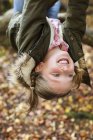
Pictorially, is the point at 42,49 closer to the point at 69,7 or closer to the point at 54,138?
the point at 69,7

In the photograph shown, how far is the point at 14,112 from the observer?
496cm

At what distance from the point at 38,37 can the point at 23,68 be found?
230mm

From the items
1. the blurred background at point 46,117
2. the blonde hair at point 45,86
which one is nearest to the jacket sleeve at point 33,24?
the blonde hair at point 45,86

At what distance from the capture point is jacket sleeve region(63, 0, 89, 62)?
2664mm

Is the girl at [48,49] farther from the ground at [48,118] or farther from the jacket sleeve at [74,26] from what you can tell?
the ground at [48,118]

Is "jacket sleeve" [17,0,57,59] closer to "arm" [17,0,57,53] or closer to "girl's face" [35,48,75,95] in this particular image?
"arm" [17,0,57,53]

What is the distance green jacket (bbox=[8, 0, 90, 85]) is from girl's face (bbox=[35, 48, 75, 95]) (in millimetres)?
59

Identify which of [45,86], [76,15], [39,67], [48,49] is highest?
[76,15]

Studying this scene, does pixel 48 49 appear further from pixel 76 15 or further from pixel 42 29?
pixel 76 15

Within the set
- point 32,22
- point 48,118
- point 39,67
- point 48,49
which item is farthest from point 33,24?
point 48,118

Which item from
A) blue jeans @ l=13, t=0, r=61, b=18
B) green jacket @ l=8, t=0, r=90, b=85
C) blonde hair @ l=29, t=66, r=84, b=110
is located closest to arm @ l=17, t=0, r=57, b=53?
green jacket @ l=8, t=0, r=90, b=85

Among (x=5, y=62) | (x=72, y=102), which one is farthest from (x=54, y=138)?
(x=5, y=62)

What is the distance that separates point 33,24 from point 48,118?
2501 mm

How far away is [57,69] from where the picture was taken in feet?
8.45
